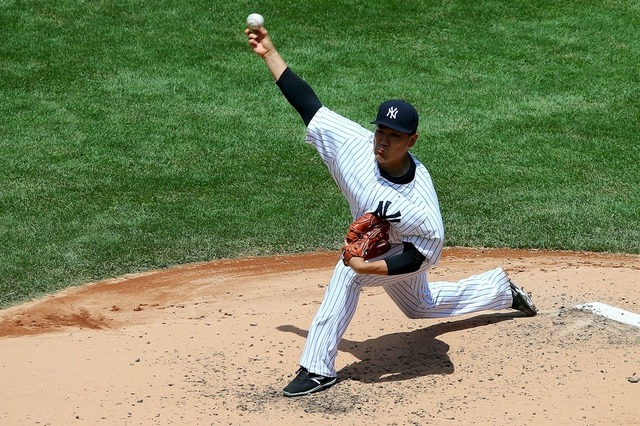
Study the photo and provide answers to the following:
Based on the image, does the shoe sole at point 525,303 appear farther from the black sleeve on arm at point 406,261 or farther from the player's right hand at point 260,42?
the player's right hand at point 260,42

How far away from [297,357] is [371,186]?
1.12 metres

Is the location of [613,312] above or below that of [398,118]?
below

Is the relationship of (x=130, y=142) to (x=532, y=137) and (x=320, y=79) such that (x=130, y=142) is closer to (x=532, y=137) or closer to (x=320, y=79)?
(x=320, y=79)

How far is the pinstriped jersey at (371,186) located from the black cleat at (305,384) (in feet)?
2.49

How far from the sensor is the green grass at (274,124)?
8.27 metres

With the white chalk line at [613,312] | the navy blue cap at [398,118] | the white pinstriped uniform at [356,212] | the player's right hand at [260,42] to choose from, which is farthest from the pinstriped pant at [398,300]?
the player's right hand at [260,42]

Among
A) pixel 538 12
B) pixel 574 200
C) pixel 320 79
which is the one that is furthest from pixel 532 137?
pixel 538 12

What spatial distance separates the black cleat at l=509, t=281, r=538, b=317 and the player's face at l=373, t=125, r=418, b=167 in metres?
1.23

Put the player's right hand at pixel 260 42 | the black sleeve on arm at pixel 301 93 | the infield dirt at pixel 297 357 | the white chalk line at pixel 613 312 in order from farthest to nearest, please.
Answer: the white chalk line at pixel 613 312 < the player's right hand at pixel 260 42 < the black sleeve on arm at pixel 301 93 < the infield dirt at pixel 297 357

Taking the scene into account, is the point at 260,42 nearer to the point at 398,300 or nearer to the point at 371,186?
the point at 371,186

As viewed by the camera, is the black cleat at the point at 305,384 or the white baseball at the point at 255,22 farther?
the white baseball at the point at 255,22

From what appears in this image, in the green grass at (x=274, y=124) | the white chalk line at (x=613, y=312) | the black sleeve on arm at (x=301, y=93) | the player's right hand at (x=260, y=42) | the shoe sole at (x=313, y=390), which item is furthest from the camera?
the green grass at (x=274, y=124)

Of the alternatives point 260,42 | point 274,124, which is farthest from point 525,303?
point 274,124

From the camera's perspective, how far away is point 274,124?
1069 cm
